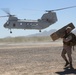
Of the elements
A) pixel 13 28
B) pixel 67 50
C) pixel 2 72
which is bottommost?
pixel 13 28

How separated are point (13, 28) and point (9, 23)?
4.38 ft

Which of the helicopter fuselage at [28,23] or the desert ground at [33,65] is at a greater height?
the desert ground at [33,65]

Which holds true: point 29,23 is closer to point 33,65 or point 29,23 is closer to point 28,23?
point 28,23

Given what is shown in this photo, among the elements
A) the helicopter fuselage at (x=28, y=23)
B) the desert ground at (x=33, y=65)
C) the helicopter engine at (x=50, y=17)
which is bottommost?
the helicopter fuselage at (x=28, y=23)

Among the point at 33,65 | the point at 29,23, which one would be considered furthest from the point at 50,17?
the point at 33,65

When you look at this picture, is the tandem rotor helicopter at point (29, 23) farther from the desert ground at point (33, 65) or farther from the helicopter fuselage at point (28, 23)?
the desert ground at point (33, 65)

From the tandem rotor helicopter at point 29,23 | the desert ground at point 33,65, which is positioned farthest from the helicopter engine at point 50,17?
the desert ground at point 33,65

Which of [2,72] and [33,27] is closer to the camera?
[2,72]

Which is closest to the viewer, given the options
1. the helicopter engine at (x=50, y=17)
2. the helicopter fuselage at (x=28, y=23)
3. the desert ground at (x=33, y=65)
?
the desert ground at (x=33, y=65)

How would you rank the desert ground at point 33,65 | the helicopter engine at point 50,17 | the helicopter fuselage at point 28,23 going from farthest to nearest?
the helicopter engine at point 50,17 → the helicopter fuselage at point 28,23 → the desert ground at point 33,65

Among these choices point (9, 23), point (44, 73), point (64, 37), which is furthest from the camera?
point (9, 23)

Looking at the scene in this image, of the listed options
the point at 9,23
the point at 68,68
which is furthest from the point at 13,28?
the point at 68,68

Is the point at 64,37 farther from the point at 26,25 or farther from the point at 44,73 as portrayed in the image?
the point at 26,25

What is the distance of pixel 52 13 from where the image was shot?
69.8m
